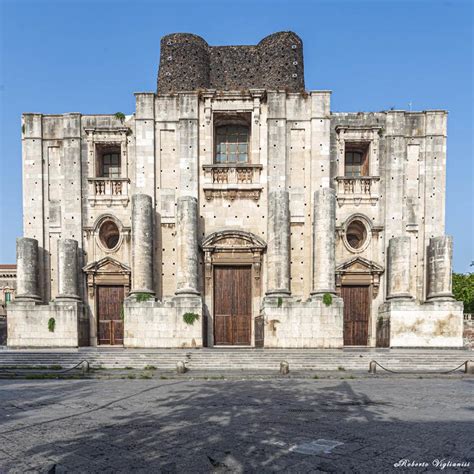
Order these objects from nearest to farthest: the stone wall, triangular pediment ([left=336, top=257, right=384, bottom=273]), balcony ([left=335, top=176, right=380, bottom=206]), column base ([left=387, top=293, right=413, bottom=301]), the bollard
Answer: the bollard, column base ([left=387, top=293, right=413, bottom=301]), triangular pediment ([left=336, top=257, right=384, bottom=273]), balcony ([left=335, top=176, right=380, bottom=206]), the stone wall

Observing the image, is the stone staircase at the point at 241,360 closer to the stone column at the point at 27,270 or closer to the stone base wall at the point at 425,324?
the stone base wall at the point at 425,324

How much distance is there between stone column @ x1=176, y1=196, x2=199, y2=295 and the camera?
59.7 feet

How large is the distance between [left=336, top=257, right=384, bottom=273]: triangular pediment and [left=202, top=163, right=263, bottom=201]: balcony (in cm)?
577

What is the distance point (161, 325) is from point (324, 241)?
8.84 metres

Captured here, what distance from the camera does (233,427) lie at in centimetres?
691

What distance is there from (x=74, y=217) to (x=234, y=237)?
8.73 m

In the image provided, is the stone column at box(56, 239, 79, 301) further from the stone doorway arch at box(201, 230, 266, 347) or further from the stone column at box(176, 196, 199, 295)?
the stone doorway arch at box(201, 230, 266, 347)

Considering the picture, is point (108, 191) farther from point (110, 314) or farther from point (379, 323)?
point (379, 323)

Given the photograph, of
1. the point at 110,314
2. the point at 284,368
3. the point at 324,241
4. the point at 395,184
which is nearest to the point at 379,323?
the point at 324,241

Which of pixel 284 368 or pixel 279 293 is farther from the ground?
pixel 279 293

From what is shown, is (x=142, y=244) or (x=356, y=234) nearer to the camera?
(x=142, y=244)

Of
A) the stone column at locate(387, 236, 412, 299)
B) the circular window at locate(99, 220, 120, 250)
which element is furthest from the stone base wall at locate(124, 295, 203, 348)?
the stone column at locate(387, 236, 412, 299)

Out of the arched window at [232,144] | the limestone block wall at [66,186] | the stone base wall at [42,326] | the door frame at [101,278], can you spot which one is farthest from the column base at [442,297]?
the stone base wall at [42,326]

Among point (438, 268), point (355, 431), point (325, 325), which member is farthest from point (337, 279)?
point (355, 431)
